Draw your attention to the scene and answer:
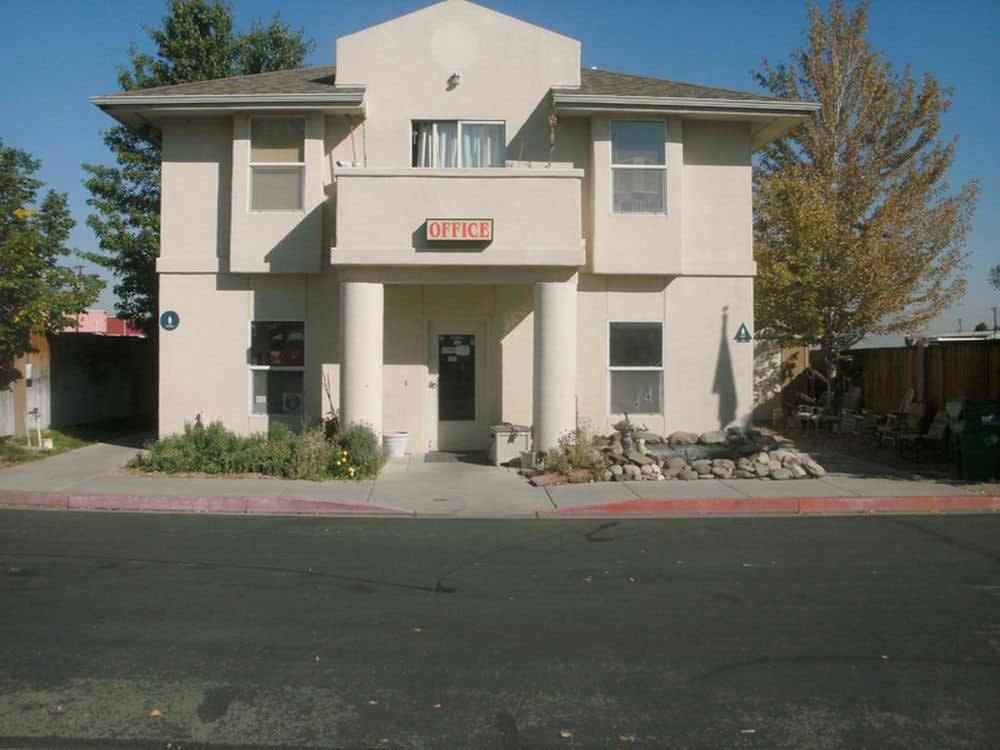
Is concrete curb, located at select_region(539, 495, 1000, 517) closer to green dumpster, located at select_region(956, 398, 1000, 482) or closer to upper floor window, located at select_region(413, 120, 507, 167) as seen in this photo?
green dumpster, located at select_region(956, 398, 1000, 482)

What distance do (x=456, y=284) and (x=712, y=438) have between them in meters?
5.19

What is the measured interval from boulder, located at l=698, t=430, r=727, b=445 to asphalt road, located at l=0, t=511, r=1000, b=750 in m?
5.51

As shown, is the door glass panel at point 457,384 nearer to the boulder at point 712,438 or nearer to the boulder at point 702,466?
the boulder at point 712,438

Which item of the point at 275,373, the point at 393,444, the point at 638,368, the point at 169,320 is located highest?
the point at 169,320

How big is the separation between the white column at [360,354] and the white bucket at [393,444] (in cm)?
51

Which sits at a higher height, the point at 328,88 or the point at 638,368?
the point at 328,88

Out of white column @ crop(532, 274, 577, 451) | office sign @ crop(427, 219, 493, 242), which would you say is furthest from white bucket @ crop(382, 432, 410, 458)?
office sign @ crop(427, 219, 493, 242)

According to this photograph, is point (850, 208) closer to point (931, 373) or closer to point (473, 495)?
point (931, 373)

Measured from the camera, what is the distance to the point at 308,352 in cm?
1659

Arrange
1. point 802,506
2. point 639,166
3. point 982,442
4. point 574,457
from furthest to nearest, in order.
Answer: point 639,166
point 574,457
point 982,442
point 802,506

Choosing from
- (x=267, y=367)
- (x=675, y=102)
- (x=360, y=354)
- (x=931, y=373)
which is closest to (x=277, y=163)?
(x=267, y=367)

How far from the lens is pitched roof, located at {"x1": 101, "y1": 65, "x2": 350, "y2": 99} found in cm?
1598

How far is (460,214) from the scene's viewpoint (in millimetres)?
15125

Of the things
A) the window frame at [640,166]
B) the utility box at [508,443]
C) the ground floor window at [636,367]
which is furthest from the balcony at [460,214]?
the utility box at [508,443]
